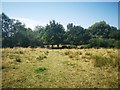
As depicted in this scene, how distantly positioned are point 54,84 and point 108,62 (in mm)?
6550

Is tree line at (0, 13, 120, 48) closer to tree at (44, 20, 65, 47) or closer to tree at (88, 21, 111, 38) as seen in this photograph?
tree at (44, 20, 65, 47)

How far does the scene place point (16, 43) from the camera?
65.2 m

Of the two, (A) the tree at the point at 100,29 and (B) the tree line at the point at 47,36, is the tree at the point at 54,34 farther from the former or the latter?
(A) the tree at the point at 100,29

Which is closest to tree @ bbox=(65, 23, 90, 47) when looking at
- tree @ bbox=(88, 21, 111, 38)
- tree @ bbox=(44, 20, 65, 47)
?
tree @ bbox=(44, 20, 65, 47)

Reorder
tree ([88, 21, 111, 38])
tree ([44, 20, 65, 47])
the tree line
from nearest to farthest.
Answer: the tree line, tree ([44, 20, 65, 47]), tree ([88, 21, 111, 38])

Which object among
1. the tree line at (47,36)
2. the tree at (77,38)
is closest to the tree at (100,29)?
the tree line at (47,36)

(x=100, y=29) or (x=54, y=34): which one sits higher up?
(x=100, y=29)

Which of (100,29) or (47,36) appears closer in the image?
(47,36)

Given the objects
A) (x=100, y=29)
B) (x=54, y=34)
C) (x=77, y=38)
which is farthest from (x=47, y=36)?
(x=100, y=29)

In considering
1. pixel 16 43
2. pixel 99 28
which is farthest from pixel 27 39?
pixel 99 28

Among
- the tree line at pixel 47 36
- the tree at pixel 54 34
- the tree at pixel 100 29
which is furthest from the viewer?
the tree at pixel 100 29

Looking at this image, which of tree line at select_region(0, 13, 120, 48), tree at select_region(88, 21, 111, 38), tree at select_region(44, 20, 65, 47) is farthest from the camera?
tree at select_region(88, 21, 111, 38)

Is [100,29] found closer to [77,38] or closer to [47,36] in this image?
[77,38]

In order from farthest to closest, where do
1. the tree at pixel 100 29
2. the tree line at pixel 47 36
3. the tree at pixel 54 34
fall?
the tree at pixel 100 29, the tree at pixel 54 34, the tree line at pixel 47 36
